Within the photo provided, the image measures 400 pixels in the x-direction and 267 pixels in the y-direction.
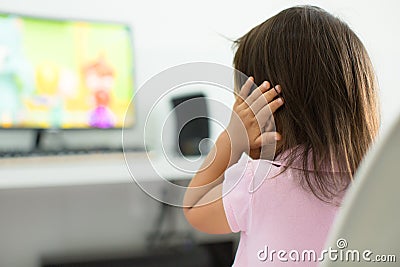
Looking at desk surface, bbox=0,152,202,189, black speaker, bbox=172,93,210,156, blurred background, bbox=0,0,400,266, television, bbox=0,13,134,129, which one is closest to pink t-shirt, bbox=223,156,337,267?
black speaker, bbox=172,93,210,156

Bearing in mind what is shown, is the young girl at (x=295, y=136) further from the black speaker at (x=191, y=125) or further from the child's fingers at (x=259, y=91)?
the black speaker at (x=191, y=125)

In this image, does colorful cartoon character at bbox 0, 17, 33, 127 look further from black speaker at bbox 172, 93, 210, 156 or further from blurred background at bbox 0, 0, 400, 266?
black speaker at bbox 172, 93, 210, 156

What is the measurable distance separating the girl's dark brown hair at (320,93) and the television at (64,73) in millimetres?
1190

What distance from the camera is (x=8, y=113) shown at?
70.7 inches

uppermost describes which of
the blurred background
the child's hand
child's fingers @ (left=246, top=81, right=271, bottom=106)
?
child's fingers @ (left=246, top=81, right=271, bottom=106)

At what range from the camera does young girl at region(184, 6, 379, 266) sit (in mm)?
738

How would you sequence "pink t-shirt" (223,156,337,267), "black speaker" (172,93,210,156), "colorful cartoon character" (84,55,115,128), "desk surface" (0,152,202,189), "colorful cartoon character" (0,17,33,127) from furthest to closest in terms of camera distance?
"colorful cartoon character" (84,55,115,128) < "colorful cartoon character" (0,17,33,127) < "desk surface" (0,152,202,189) < "black speaker" (172,93,210,156) < "pink t-shirt" (223,156,337,267)

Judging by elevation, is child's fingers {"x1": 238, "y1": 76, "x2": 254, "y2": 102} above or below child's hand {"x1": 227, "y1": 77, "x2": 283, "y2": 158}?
above

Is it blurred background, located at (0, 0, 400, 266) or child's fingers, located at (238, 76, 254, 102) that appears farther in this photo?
blurred background, located at (0, 0, 400, 266)

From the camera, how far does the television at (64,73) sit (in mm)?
1806

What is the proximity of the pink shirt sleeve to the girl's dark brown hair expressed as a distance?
5 centimetres

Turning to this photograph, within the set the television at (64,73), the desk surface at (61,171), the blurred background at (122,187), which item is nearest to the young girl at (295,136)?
the desk surface at (61,171)

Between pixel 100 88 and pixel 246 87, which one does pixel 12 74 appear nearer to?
pixel 100 88

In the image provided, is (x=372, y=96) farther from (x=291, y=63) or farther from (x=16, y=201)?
(x=16, y=201)
